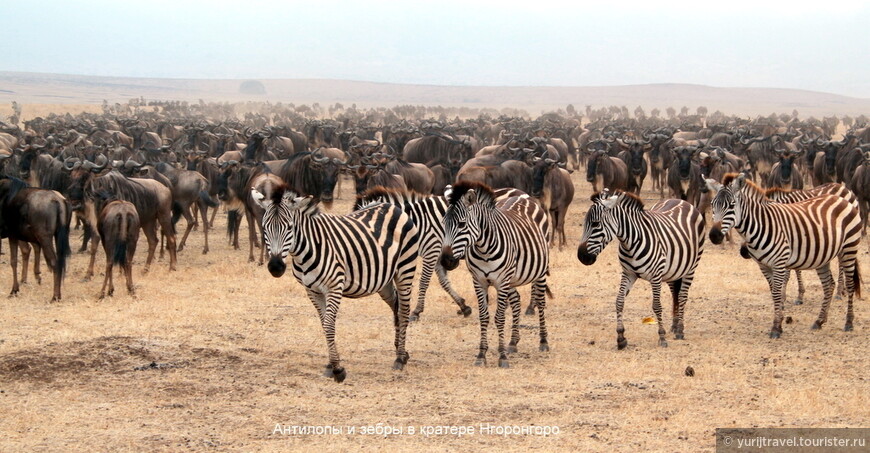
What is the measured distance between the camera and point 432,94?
170500mm

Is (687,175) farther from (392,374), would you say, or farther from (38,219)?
(38,219)

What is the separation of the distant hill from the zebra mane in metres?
133

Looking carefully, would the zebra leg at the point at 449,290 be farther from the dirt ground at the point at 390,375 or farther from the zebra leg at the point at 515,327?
the zebra leg at the point at 515,327

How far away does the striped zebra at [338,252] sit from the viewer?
7082 millimetres

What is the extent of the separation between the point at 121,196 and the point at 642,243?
24.1ft

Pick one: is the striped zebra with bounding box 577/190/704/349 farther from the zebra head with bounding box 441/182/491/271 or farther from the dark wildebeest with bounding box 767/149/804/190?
the dark wildebeest with bounding box 767/149/804/190

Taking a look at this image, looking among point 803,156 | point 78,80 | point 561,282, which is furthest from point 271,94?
point 561,282

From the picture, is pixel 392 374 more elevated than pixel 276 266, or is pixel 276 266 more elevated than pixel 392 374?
pixel 276 266

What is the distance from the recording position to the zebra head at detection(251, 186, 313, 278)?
276 inches

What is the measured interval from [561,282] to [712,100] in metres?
155

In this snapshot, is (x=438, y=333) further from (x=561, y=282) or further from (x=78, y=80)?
(x=78, y=80)

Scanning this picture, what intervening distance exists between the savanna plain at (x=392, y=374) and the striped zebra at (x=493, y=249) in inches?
17.1

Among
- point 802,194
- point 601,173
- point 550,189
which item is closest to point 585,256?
point 802,194

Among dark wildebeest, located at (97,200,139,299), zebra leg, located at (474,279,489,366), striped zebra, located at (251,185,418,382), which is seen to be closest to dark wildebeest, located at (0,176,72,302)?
dark wildebeest, located at (97,200,139,299)
